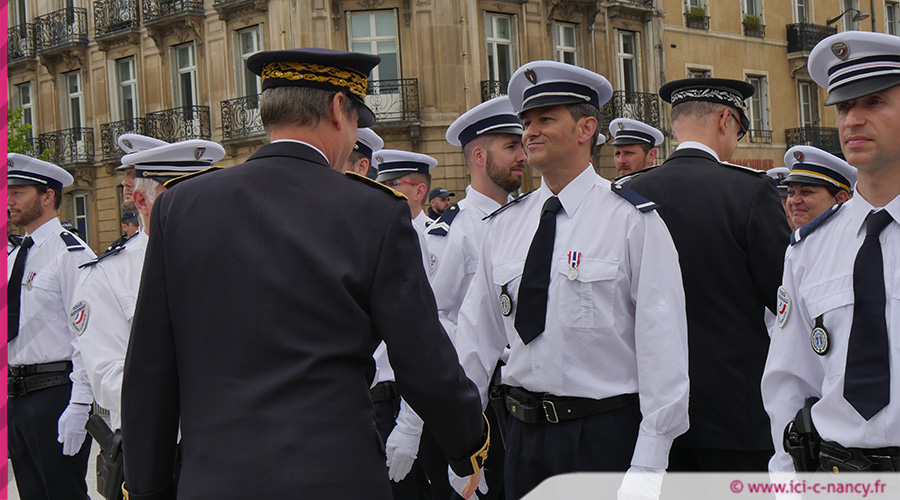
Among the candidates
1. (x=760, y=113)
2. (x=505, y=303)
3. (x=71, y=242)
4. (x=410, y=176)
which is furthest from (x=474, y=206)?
(x=760, y=113)

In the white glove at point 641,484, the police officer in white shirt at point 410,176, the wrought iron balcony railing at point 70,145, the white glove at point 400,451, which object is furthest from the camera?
the wrought iron balcony railing at point 70,145

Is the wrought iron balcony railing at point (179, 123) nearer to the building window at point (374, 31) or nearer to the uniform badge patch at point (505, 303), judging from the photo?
the building window at point (374, 31)

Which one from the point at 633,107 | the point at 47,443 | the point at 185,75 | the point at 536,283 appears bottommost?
the point at 47,443

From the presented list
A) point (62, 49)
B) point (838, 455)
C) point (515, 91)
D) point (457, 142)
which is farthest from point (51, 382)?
point (62, 49)

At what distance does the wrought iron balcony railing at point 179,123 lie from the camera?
25422mm

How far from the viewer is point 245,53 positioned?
25047mm

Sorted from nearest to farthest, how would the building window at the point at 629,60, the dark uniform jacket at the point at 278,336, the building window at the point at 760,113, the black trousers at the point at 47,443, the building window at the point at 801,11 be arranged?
1. the dark uniform jacket at the point at 278,336
2. the black trousers at the point at 47,443
3. the building window at the point at 629,60
4. the building window at the point at 760,113
5. the building window at the point at 801,11

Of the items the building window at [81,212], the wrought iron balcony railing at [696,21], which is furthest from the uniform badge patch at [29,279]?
the wrought iron balcony railing at [696,21]

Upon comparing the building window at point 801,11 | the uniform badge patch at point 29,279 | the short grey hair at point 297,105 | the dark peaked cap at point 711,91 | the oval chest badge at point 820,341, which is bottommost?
the oval chest badge at point 820,341

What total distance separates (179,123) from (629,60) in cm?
1343

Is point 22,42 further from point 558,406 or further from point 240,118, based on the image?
point 558,406

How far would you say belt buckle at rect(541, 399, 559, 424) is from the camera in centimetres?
359

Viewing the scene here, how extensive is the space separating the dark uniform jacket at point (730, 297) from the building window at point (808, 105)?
28.9 meters

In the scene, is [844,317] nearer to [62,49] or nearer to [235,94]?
[235,94]
